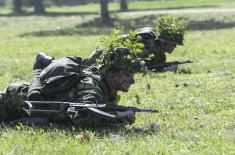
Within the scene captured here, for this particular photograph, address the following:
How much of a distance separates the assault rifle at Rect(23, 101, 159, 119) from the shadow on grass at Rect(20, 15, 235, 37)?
16833 millimetres

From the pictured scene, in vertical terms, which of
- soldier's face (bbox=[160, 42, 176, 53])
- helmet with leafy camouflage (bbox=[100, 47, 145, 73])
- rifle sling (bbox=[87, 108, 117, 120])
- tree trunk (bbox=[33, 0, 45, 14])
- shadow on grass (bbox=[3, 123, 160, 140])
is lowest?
tree trunk (bbox=[33, 0, 45, 14])

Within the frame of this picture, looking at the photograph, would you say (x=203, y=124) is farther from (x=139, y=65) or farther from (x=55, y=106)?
(x=55, y=106)

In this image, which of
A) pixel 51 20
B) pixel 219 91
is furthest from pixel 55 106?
pixel 51 20

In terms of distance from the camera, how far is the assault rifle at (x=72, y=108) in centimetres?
665

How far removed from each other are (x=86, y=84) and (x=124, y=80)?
1.57 feet

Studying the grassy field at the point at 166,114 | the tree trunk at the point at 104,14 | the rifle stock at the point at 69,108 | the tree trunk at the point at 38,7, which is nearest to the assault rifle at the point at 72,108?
the rifle stock at the point at 69,108

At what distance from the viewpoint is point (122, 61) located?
7016 millimetres

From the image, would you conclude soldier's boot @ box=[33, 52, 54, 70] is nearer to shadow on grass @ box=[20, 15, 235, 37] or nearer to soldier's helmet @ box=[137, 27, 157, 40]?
soldier's helmet @ box=[137, 27, 157, 40]

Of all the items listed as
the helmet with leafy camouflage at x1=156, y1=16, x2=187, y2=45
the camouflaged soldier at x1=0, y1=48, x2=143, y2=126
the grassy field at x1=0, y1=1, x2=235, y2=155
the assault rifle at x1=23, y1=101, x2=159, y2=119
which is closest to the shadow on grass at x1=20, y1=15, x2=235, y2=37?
the grassy field at x1=0, y1=1, x2=235, y2=155

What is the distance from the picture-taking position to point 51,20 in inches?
1395

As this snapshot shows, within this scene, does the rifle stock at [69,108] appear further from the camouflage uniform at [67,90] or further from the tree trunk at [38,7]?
the tree trunk at [38,7]

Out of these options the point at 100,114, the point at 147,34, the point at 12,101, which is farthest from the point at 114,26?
the point at 100,114

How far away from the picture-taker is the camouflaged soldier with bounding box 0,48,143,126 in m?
6.88

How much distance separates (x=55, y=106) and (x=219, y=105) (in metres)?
2.88
